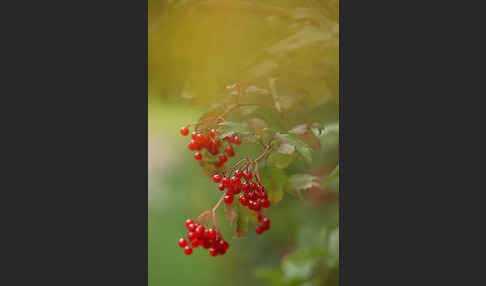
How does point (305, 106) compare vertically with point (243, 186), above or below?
above

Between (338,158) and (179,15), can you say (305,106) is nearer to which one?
(338,158)

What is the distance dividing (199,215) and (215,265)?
0.21m

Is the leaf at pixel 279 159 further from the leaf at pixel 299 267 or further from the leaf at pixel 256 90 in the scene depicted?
the leaf at pixel 299 267

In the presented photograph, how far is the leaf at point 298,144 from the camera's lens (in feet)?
5.18

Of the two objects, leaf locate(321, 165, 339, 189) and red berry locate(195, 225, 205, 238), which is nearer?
red berry locate(195, 225, 205, 238)

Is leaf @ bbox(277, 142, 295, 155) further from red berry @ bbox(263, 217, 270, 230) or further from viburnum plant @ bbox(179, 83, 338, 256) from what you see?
red berry @ bbox(263, 217, 270, 230)

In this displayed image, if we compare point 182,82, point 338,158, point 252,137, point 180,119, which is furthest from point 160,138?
point 338,158

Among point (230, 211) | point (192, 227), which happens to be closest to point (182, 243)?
point (192, 227)

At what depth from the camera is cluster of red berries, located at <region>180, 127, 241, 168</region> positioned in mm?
1681

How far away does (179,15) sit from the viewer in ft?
5.81

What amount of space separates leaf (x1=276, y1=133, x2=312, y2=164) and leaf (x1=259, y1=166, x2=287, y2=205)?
11 cm

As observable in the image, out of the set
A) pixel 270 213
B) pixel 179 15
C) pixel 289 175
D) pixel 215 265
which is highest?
pixel 179 15

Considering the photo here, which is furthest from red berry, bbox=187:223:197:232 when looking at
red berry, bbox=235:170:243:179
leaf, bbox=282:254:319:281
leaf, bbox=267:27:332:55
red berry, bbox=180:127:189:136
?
leaf, bbox=267:27:332:55

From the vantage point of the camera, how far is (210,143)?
1.71 metres
